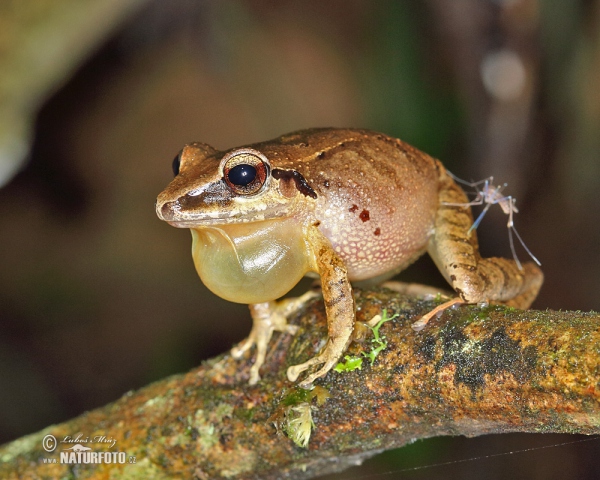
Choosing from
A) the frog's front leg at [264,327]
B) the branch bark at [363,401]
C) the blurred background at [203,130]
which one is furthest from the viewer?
the blurred background at [203,130]

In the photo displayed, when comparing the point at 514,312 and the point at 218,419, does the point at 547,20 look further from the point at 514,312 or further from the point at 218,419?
the point at 218,419

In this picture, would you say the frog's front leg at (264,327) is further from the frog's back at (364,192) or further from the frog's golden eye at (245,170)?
the frog's golden eye at (245,170)

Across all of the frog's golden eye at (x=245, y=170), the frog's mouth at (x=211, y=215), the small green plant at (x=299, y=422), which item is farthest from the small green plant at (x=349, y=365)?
the frog's golden eye at (x=245, y=170)

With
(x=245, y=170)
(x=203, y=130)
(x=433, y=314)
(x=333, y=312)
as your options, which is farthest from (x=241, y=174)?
(x=203, y=130)

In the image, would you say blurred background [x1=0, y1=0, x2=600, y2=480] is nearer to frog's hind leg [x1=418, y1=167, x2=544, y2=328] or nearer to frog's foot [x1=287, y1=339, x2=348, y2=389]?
frog's hind leg [x1=418, y1=167, x2=544, y2=328]

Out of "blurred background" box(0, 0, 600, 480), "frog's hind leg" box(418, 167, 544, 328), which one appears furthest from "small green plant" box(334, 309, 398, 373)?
"blurred background" box(0, 0, 600, 480)

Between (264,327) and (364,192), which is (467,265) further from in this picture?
(264,327)
